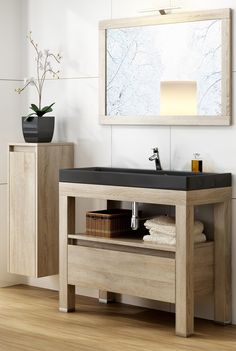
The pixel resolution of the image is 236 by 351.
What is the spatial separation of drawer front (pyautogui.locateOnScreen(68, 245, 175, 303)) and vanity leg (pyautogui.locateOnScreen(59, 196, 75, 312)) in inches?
1.6

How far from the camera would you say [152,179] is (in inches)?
173

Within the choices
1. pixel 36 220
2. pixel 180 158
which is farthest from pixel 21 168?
pixel 180 158

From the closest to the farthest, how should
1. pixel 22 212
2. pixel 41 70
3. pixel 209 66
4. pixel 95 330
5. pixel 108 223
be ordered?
pixel 95 330 → pixel 209 66 → pixel 108 223 → pixel 22 212 → pixel 41 70

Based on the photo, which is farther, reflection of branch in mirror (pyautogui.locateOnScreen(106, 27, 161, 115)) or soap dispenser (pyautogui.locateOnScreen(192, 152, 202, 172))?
reflection of branch in mirror (pyautogui.locateOnScreen(106, 27, 161, 115))

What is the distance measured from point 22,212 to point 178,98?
1.36m

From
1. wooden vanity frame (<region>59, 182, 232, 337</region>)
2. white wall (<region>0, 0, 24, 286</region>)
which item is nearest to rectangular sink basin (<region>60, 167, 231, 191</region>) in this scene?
→ wooden vanity frame (<region>59, 182, 232, 337</region>)

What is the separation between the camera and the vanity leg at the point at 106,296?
5223mm

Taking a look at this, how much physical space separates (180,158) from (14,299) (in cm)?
154

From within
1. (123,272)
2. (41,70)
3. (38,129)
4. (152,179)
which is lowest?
(123,272)

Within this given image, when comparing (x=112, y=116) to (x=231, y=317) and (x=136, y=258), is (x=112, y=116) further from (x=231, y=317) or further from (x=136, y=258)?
(x=231, y=317)

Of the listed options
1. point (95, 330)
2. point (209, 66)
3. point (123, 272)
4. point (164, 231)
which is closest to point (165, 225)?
point (164, 231)

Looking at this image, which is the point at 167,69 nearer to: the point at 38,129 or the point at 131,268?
the point at 38,129

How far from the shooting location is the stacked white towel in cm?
441

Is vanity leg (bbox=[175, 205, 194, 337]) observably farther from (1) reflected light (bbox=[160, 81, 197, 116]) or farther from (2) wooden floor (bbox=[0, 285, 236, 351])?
(1) reflected light (bbox=[160, 81, 197, 116])
